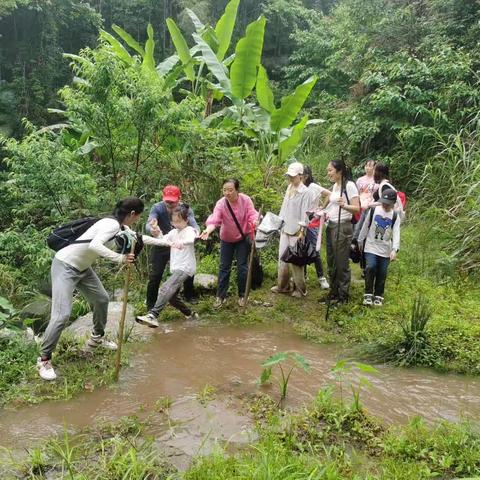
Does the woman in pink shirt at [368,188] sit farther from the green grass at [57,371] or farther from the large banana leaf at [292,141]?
the green grass at [57,371]

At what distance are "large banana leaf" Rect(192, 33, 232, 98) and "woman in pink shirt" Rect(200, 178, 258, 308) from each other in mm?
3856

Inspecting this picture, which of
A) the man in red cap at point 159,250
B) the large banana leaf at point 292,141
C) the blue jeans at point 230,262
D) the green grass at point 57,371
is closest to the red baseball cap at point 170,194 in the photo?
the man in red cap at point 159,250

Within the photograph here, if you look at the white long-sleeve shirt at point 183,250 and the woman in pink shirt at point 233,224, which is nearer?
the white long-sleeve shirt at point 183,250

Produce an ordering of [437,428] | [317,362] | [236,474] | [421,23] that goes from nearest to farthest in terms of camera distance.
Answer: [236,474] → [437,428] → [317,362] → [421,23]

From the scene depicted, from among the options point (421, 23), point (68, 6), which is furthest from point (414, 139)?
point (68, 6)

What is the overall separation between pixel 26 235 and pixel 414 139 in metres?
7.24

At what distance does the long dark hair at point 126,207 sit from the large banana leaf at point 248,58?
5.12 m

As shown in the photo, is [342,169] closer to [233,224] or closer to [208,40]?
[233,224]

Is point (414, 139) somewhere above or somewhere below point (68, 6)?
below

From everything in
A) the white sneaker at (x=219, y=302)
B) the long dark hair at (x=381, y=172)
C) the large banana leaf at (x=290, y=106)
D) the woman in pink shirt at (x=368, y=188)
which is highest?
Answer: the large banana leaf at (x=290, y=106)

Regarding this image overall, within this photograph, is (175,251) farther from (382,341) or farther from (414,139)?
(414,139)

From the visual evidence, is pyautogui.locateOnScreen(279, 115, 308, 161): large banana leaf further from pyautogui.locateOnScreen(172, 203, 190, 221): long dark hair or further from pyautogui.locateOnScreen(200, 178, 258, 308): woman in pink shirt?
pyautogui.locateOnScreen(172, 203, 190, 221): long dark hair

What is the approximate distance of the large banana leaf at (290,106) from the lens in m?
8.58

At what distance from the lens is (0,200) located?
33.9 feet
